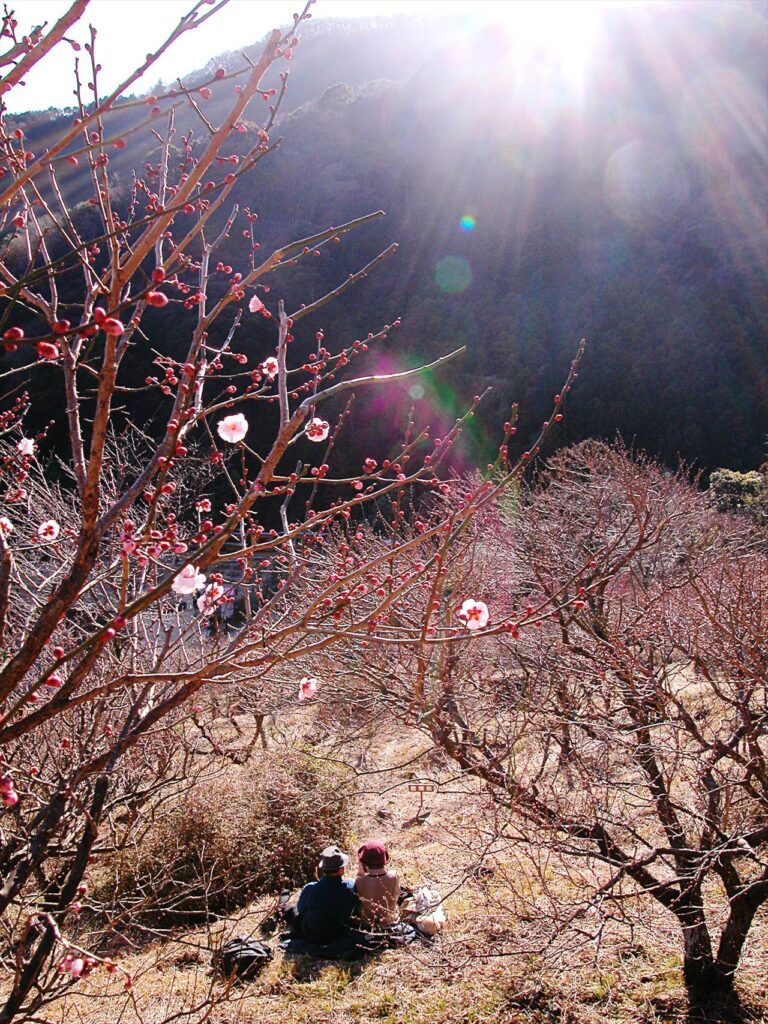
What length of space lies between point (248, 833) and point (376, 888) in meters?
1.72

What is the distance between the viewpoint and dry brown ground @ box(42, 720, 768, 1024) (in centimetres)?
403

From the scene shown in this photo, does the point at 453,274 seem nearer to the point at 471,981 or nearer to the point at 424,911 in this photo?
the point at 424,911

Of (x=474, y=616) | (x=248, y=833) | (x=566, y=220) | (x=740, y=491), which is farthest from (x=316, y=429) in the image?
(x=566, y=220)

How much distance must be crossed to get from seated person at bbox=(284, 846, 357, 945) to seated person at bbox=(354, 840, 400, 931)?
0.38ft

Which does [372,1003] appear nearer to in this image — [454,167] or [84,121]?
[84,121]

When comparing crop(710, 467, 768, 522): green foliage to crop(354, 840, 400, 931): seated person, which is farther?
crop(710, 467, 768, 522): green foliage

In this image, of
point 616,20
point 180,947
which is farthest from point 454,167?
point 180,947

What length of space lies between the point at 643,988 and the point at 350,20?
89.6 m

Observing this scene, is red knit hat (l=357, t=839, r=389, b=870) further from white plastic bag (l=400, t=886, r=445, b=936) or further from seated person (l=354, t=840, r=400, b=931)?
white plastic bag (l=400, t=886, r=445, b=936)

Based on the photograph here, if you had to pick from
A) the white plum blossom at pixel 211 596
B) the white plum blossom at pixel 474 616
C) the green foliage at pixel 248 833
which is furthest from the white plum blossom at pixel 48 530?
the green foliage at pixel 248 833

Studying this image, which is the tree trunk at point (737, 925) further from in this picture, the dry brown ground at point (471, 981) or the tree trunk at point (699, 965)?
the dry brown ground at point (471, 981)

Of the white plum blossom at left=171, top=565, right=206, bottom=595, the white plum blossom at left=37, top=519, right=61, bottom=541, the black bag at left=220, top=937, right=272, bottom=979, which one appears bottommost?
the black bag at left=220, top=937, right=272, bottom=979

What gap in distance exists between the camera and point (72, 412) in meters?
1.67

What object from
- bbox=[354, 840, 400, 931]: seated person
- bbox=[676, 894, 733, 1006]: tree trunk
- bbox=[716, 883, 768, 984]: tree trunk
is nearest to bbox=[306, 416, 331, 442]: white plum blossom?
bbox=[716, 883, 768, 984]: tree trunk
